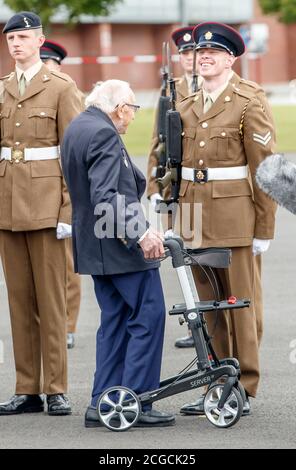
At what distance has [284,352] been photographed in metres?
8.59

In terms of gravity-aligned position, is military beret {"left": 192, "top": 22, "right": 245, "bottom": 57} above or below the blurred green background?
above

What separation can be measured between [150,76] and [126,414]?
128 ft

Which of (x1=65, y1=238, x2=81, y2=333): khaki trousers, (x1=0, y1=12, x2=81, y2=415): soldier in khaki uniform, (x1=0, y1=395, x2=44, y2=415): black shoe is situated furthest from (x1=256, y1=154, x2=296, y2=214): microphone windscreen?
(x1=65, y1=238, x2=81, y2=333): khaki trousers

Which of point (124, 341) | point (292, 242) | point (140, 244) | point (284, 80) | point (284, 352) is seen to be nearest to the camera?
point (140, 244)

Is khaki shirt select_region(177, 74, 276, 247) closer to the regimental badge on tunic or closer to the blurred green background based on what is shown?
the regimental badge on tunic

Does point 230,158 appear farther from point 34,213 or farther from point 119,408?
point 119,408

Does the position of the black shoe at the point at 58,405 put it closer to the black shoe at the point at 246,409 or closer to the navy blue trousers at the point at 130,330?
the navy blue trousers at the point at 130,330

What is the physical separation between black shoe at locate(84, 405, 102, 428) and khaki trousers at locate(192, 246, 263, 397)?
2.58 feet

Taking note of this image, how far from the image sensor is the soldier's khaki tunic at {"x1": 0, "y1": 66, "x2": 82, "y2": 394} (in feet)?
23.2

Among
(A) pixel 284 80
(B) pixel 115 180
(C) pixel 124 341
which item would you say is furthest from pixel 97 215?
(A) pixel 284 80

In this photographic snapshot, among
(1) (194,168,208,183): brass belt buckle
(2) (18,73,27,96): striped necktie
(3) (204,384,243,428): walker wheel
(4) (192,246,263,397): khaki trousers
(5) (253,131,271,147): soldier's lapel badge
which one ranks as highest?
(2) (18,73,27,96): striped necktie

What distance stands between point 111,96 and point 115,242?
726 mm

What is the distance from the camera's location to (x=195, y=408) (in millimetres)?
6863

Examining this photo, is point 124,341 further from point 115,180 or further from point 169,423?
point 115,180
